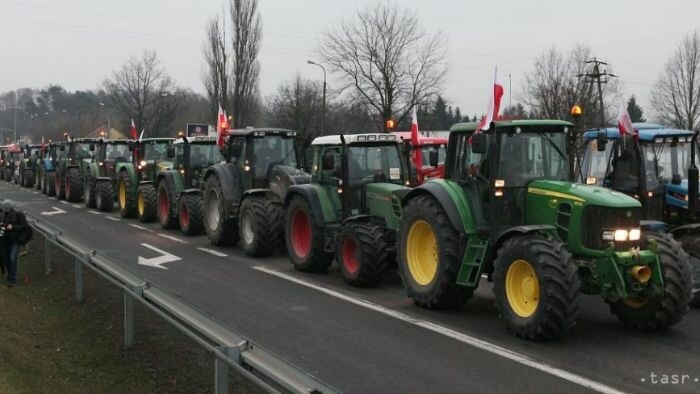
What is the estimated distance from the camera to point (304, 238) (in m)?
12.0

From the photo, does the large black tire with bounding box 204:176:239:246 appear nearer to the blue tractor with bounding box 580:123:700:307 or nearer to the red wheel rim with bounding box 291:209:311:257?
the red wheel rim with bounding box 291:209:311:257

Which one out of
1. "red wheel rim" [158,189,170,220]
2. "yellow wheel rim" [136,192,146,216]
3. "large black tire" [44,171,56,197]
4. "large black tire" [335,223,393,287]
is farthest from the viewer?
"large black tire" [44,171,56,197]

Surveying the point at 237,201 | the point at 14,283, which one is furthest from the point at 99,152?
the point at 14,283

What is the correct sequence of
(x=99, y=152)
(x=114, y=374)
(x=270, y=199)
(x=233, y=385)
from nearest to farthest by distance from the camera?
(x=233, y=385) < (x=114, y=374) < (x=270, y=199) < (x=99, y=152)

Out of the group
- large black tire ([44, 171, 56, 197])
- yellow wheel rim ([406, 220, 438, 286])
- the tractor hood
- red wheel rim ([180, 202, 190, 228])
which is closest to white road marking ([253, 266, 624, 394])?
yellow wheel rim ([406, 220, 438, 286])

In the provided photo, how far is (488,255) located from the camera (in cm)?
811

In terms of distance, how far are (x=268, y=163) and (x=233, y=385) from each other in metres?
9.10

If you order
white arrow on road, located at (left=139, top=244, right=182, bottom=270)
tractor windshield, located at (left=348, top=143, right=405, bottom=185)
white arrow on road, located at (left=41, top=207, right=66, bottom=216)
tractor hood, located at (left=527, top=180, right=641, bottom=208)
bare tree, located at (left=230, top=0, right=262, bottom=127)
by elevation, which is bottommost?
white arrow on road, located at (left=139, top=244, right=182, bottom=270)

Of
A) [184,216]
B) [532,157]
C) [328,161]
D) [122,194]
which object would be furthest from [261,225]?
[122,194]

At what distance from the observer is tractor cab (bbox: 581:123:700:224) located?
34.5 feet

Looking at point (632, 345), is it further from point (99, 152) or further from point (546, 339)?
point (99, 152)

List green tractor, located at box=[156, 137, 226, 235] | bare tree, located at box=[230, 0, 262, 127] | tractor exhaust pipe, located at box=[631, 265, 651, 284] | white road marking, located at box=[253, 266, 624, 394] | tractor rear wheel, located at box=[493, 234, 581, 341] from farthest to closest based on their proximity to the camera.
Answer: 1. bare tree, located at box=[230, 0, 262, 127]
2. green tractor, located at box=[156, 137, 226, 235]
3. tractor exhaust pipe, located at box=[631, 265, 651, 284]
4. tractor rear wheel, located at box=[493, 234, 581, 341]
5. white road marking, located at box=[253, 266, 624, 394]

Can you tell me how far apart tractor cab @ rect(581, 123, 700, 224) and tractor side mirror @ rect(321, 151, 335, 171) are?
4022mm

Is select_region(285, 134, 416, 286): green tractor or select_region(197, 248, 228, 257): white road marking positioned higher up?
select_region(285, 134, 416, 286): green tractor
